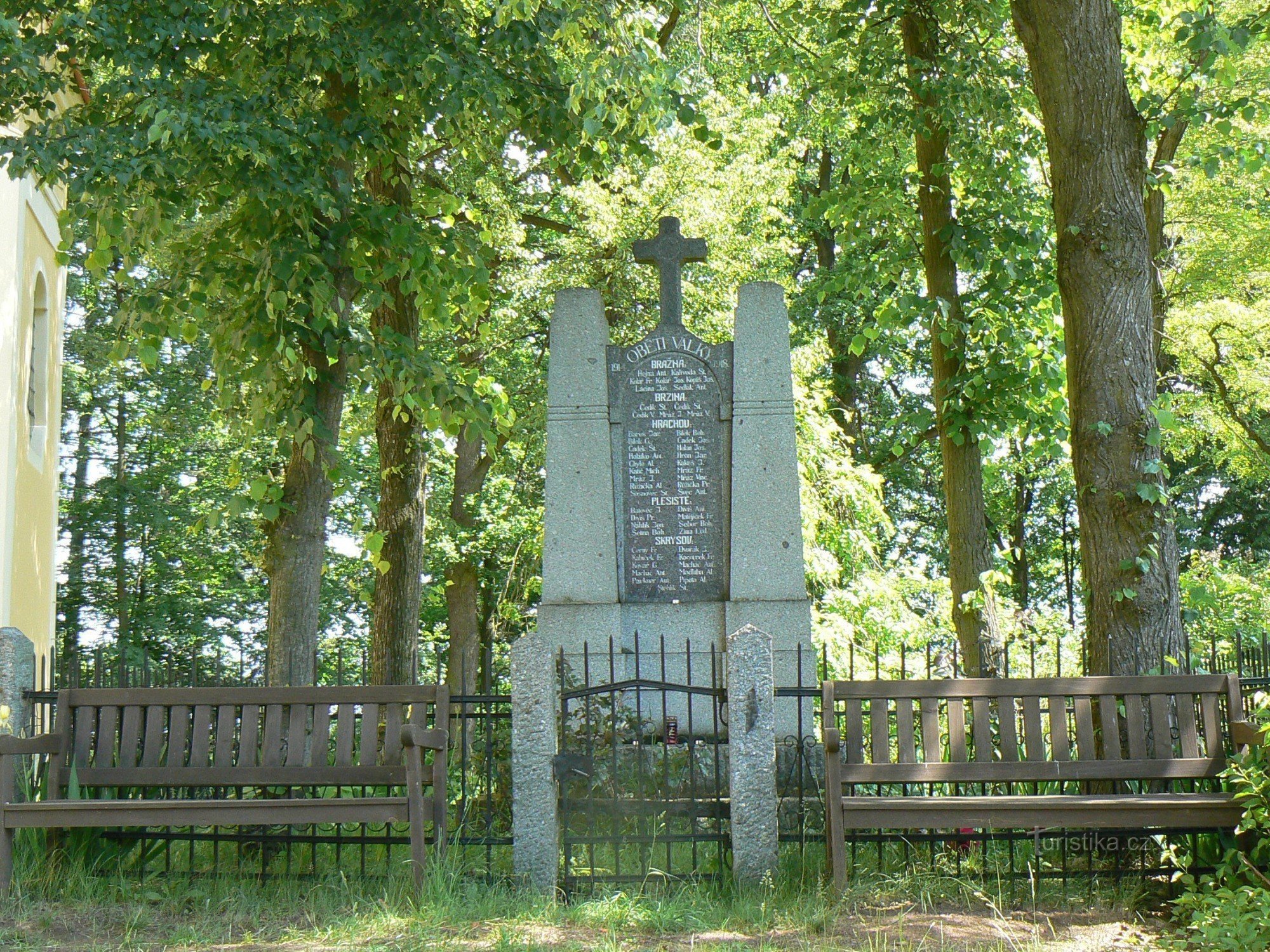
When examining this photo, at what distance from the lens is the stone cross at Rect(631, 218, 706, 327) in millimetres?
8648

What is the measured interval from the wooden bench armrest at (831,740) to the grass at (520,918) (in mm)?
629

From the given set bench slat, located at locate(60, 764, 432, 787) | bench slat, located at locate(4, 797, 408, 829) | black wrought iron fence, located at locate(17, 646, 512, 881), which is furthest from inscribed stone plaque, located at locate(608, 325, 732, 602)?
bench slat, located at locate(4, 797, 408, 829)

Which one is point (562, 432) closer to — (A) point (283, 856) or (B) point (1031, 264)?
(A) point (283, 856)

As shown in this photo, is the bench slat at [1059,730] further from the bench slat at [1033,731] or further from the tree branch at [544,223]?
the tree branch at [544,223]

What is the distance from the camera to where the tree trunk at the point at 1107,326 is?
272 inches

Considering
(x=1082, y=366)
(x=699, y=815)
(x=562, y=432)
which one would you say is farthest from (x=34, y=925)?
(x=1082, y=366)

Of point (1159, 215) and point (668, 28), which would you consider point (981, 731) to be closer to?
point (1159, 215)

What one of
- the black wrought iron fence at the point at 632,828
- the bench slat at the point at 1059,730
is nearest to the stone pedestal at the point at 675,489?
the black wrought iron fence at the point at 632,828

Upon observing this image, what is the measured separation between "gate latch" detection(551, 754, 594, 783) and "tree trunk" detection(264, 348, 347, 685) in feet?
9.76

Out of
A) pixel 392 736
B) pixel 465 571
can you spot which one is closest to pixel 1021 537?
pixel 465 571

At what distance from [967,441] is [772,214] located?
7.53 m

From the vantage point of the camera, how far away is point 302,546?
8.84 metres

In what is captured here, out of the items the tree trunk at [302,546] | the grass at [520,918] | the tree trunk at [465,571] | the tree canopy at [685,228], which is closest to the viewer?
the grass at [520,918]

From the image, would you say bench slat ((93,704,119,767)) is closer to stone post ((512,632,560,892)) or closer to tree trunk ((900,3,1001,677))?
stone post ((512,632,560,892))
